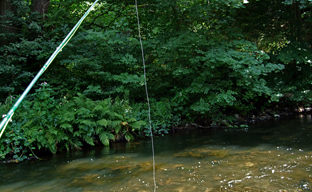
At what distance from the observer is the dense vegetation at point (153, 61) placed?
8.21 metres

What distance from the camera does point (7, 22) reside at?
8438 millimetres

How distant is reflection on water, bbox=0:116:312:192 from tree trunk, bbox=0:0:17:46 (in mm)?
4727

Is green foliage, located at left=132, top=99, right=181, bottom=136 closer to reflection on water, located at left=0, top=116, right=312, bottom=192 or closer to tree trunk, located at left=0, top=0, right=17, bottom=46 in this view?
reflection on water, located at left=0, top=116, right=312, bottom=192

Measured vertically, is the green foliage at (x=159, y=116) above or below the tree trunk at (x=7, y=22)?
below

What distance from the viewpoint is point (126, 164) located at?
5.61m

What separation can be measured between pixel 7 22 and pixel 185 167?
22.8 ft

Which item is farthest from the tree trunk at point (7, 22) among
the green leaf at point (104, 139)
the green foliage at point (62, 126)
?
the green leaf at point (104, 139)

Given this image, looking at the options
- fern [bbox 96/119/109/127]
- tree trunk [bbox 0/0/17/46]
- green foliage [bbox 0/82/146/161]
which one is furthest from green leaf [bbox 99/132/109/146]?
tree trunk [bbox 0/0/17/46]

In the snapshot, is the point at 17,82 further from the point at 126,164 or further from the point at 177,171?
the point at 177,171

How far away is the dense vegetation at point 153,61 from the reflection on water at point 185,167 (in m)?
1.20

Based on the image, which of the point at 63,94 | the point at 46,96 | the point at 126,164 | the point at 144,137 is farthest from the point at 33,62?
the point at 126,164

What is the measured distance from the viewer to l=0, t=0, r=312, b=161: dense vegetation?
Result: 821 centimetres

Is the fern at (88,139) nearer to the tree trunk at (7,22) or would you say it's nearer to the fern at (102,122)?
the fern at (102,122)

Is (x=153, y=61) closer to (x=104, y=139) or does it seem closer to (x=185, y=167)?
(x=104, y=139)
